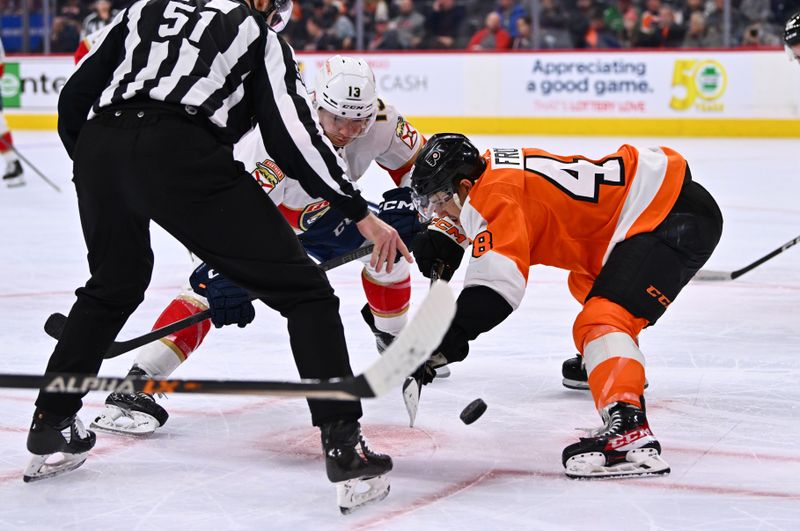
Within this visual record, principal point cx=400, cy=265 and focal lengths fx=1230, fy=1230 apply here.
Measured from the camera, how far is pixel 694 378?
3.36m

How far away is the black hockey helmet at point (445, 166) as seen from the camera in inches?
109

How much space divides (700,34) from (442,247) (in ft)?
27.3

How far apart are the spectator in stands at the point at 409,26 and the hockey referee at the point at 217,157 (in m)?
9.69

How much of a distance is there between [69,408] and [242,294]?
0.52 m

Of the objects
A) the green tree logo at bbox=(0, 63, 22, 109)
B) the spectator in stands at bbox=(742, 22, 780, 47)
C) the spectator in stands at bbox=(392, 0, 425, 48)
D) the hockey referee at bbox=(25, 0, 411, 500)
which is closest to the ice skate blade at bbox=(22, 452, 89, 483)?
the hockey referee at bbox=(25, 0, 411, 500)

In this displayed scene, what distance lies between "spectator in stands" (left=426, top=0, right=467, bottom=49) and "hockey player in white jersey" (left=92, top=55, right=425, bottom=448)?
27.6 ft

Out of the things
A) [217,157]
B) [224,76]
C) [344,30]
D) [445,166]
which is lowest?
[344,30]

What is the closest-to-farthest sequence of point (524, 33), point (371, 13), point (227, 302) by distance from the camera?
1. point (227, 302)
2. point (524, 33)
3. point (371, 13)

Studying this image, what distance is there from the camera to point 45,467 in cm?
252

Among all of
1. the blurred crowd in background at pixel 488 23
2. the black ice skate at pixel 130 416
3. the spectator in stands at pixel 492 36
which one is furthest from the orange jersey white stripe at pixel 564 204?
the spectator in stands at pixel 492 36

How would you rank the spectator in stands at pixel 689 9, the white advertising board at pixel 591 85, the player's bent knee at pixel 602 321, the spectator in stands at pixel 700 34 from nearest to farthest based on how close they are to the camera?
the player's bent knee at pixel 602 321 < the white advertising board at pixel 591 85 < the spectator in stands at pixel 700 34 < the spectator in stands at pixel 689 9

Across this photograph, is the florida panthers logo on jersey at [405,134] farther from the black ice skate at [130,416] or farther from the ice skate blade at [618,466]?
the ice skate blade at [618,466]

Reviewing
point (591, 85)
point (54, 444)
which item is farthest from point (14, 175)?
point (54, 444)

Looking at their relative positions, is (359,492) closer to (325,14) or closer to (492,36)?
(492,36)
